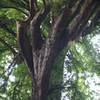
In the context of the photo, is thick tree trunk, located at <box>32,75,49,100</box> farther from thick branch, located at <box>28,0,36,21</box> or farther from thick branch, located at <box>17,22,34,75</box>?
thick branch, located at <box>28,0,36,21</box>

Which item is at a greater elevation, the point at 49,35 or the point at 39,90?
the point at 49,35

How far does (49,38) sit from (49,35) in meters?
0.09

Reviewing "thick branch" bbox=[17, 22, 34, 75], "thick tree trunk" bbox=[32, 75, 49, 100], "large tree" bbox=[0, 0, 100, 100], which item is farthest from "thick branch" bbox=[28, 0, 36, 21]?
"thick tree trunk" bbox=[32, 75, 49, 100]

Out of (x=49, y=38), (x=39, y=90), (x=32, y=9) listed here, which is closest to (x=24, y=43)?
(x=49, y=38)

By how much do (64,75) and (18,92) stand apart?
156 cm

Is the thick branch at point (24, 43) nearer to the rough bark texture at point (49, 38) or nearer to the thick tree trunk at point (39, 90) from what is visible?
the rough bark texture at point (49, 38)

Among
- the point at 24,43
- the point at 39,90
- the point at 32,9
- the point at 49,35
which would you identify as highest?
the point at 32,9

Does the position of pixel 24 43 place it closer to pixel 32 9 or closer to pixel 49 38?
pixel 49 38

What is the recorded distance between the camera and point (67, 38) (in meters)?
8.23

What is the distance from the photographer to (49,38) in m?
8.13

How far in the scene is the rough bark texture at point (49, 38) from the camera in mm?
7770

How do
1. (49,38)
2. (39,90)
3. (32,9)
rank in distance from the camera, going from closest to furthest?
(39,90) < (32,9) < (49,38)

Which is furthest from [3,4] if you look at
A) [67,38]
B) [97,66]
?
[97,66]

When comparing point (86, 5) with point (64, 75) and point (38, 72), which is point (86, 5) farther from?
point (64, 75)
